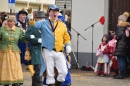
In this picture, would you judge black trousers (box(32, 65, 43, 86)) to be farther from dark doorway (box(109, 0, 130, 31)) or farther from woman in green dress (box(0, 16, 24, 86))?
dark doorway (box(109, 0, 130, 31))

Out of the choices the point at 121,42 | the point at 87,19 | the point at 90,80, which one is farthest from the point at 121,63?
the point at 87,19

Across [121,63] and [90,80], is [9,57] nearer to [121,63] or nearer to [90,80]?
[90,80]

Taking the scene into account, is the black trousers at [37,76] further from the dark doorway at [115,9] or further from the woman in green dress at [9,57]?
the dark doorway at [115,9]

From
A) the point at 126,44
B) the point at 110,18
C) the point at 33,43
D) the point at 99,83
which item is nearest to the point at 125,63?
the point at 126,44

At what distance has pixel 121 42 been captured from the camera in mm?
14516

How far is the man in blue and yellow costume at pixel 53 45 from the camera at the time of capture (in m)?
9.92

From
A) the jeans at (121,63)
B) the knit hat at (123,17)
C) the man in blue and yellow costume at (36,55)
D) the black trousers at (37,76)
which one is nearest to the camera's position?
the man in blue and yellow costume at (36,55)

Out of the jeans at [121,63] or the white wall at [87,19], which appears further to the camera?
the white wall at [87,19]

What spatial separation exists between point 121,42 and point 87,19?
3099 mm

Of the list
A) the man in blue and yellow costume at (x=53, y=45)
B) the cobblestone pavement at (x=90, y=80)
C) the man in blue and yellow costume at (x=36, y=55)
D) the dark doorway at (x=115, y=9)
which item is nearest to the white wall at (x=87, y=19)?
the dark doorway at (x=115, y=9)

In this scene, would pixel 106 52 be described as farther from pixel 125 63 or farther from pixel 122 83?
pixel 122 83

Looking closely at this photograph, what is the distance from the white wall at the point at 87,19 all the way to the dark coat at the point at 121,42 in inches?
96.8

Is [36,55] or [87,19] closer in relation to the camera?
[36,55]

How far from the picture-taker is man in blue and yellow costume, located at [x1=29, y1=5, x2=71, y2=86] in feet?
32.6
